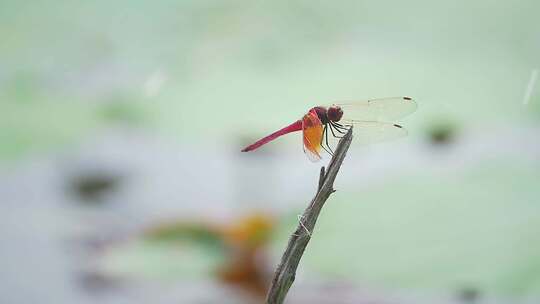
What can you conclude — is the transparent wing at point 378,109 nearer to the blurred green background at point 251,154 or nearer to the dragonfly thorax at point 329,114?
the dragonfly thorax at point 329,114

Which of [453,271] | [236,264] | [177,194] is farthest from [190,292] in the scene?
[453,271]

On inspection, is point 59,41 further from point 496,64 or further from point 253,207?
point 496,64

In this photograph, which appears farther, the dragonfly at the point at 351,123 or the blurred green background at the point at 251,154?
the blurred green background at the point at 251,154

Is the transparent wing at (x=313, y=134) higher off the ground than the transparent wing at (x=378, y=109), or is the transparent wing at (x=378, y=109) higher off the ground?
the transparent wing at (x=378, y=109)

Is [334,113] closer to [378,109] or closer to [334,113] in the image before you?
[334,113]

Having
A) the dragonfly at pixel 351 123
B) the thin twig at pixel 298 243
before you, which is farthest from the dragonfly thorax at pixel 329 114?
the thin twig at pixel 298 243

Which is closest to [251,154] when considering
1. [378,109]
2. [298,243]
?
[378,109]
